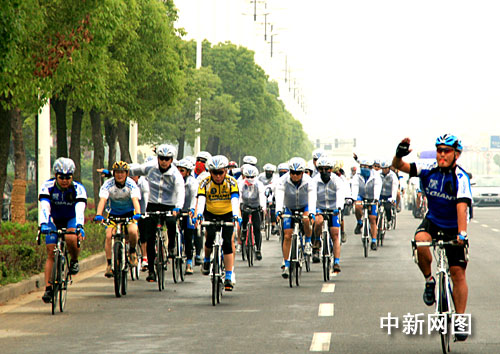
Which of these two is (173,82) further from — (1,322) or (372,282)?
(1,322)

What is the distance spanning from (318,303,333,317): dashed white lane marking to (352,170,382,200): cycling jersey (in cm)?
983

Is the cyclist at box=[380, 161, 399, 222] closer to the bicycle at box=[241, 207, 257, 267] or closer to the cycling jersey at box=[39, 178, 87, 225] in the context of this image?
the bicycle at box=[241, 207, 257, 267]

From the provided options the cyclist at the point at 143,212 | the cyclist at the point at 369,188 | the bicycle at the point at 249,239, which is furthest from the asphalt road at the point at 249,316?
the cyclist at the point at 369,188

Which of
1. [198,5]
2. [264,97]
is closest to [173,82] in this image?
[198,5]

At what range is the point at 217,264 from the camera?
1295 centimetres

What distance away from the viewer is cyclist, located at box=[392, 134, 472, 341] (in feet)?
30.6

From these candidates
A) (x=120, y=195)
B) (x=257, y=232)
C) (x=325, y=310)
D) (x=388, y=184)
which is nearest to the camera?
(x=325, y=310)

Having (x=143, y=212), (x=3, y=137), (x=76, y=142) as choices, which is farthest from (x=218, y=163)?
(x=76, y=142)

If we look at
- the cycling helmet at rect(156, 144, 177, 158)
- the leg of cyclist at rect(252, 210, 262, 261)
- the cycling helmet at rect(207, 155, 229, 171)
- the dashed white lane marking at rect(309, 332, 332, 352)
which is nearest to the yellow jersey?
the cycling helmet at rect(207, 155, 229, 171)

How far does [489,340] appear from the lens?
9828mm

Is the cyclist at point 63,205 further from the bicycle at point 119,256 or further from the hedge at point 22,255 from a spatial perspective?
the hedge at point 22,255

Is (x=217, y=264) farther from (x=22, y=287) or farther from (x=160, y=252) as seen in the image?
(x=22, y=287)

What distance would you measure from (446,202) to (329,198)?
310 inches

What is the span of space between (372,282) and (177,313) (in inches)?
182
